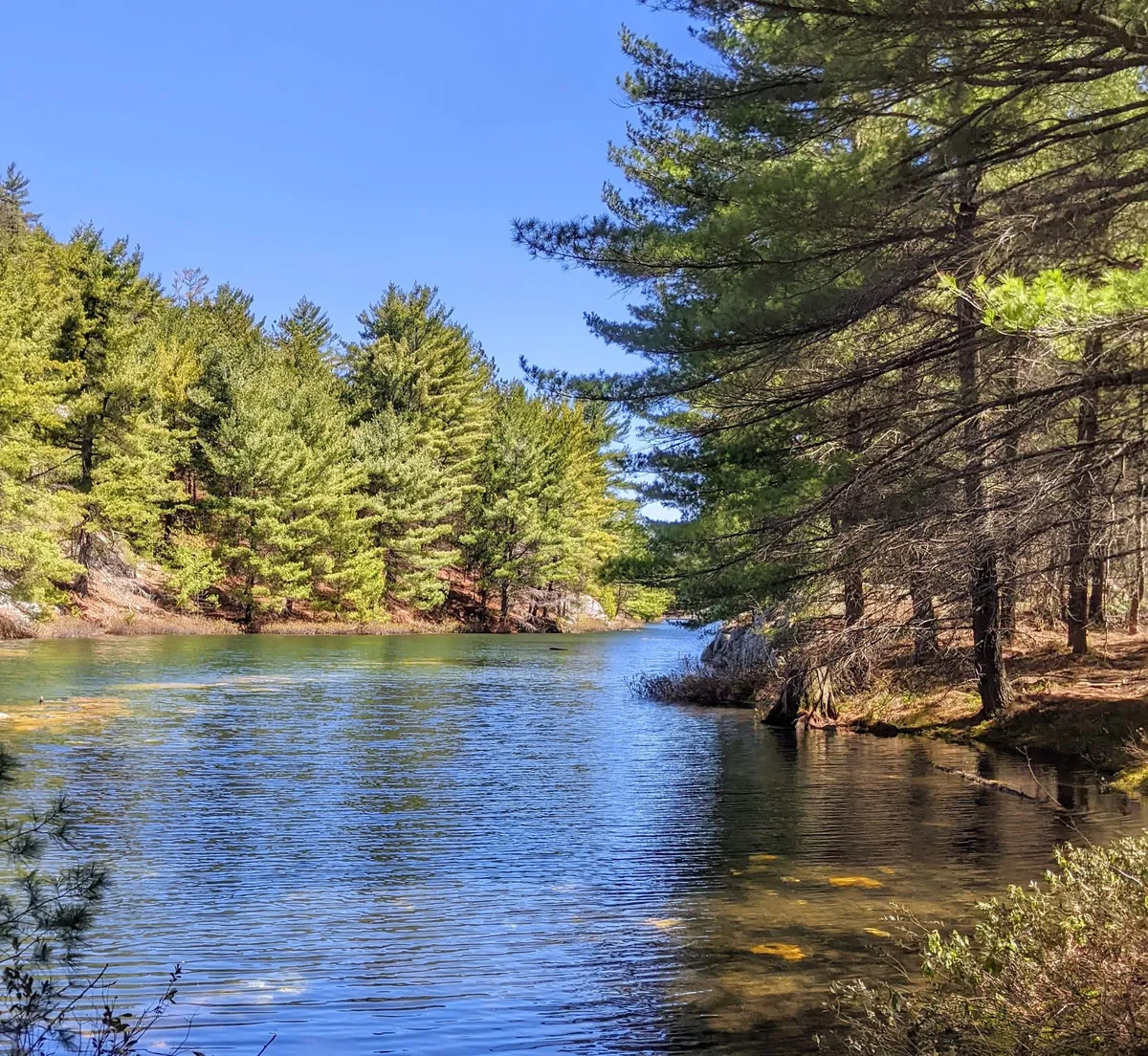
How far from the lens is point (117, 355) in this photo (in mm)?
41094

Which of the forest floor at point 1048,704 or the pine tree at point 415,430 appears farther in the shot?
the pine tree at point 415,430

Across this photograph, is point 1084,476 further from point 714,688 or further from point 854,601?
point 714,688

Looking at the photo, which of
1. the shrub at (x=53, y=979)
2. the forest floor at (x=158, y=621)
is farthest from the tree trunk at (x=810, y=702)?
the forest floor at (x=158, y=621)

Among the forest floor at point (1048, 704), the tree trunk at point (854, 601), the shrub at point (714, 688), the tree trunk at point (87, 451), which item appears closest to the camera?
the tree trunk at point (854, 601)

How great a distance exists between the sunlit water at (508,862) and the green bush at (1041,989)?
0.78 meters

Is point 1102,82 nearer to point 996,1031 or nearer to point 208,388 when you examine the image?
point 996,1031

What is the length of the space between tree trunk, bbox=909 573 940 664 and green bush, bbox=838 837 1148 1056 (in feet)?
9.05

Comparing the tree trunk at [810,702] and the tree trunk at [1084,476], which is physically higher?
the tree trunk at [1084,476]

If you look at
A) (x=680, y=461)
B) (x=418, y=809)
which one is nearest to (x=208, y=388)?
(x=680, y=461)

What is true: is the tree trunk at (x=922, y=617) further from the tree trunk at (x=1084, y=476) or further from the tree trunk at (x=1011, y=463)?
the tree trunk at (x=1084, y=476)

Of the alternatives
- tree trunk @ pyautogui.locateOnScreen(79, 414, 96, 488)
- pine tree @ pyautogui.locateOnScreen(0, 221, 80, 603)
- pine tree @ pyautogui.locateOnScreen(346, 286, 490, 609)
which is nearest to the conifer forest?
pine tree @ pyautogui.locateOnScreen(0, 221, 80, 603)

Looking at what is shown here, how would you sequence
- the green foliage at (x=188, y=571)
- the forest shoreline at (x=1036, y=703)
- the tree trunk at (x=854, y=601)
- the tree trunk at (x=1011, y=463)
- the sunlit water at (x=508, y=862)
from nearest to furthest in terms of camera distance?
the sunlit water at (x=508, y=862)
the tree trunk at (x=1011, y=463)
the tree trunk at (x=854, y=601)
the forest shoreline at (x=1036, y=703)
the green foliage at (x=188, y=571)

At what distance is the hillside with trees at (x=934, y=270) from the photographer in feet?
22.1

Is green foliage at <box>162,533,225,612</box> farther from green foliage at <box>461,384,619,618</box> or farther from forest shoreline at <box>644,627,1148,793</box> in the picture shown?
forest shoreline at <box>644,627,1148,793</box>
